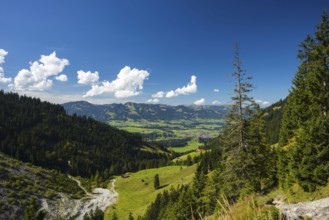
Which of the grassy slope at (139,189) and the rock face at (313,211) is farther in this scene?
the grassy slope at (139,189)

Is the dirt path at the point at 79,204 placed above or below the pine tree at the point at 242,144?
below

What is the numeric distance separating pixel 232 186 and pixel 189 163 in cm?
14496

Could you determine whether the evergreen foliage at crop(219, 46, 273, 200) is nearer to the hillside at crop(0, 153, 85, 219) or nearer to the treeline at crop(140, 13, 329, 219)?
the treeline at crop(140, 13, 329, 219)

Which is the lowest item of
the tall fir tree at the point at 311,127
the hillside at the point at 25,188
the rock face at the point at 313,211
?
the hillside at the point at 25,188

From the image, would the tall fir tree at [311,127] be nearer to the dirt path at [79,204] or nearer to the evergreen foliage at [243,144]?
the evergreen foliage at [243,144]

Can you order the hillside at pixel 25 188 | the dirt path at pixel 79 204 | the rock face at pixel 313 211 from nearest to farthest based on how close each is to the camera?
the rock face at pixel 313 211 → the hillside at pixel 25 188 → the dirt path at pixel 79 204

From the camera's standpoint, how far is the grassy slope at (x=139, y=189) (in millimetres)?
118000

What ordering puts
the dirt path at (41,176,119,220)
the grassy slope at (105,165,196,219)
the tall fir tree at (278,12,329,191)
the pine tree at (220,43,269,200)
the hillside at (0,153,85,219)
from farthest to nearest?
the grassy slope at (105,165,196,219) < the dirt path at (41,176,119,220) < the hillside at (0,153,85,219) < the pine tree at (220,43,269,200) < the tall fir tree at (278,12,329,191)

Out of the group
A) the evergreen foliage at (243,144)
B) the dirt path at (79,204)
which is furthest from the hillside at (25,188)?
the evergreen foliage at (243,144)

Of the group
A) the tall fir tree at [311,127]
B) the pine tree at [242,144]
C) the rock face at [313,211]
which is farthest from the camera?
the pine tree at [242,144]

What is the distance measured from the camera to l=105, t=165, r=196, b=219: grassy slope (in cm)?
11800

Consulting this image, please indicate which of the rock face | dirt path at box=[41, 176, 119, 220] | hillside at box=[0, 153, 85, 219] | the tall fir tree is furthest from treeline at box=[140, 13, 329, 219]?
dirt path at box=[41, 176, 119, 220]

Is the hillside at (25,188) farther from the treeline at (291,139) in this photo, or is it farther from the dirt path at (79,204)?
the treeline at (291,139)

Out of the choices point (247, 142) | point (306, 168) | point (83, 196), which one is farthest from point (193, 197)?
point (83, 196)
